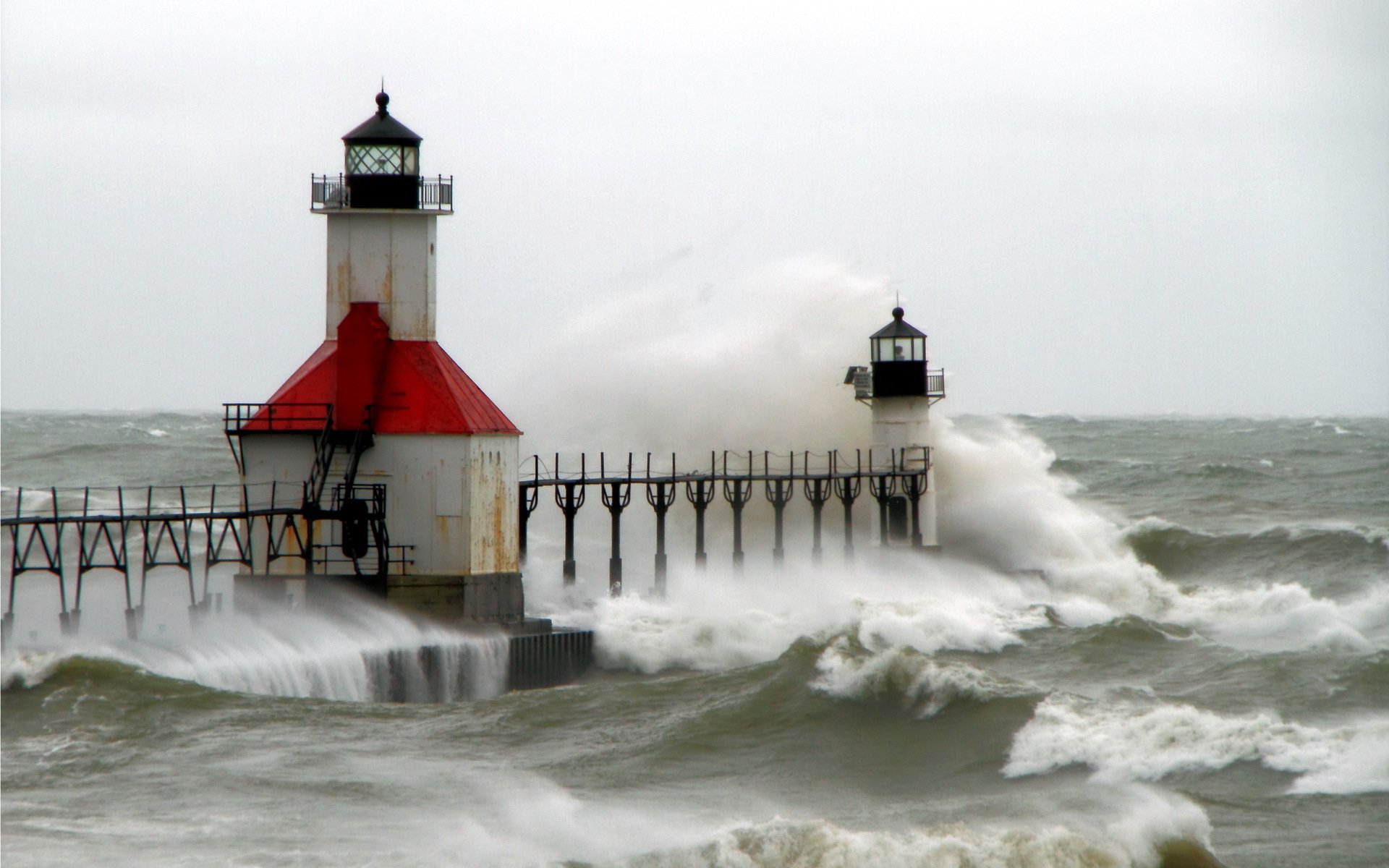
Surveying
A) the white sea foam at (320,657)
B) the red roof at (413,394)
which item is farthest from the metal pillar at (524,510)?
the white sea foam at (320,657)

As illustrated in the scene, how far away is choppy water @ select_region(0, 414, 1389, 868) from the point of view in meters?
15.6

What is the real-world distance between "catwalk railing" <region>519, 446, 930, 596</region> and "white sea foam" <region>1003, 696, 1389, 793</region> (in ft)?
39.1

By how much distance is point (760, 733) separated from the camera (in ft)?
69.2

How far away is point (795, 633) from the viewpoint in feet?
95.7

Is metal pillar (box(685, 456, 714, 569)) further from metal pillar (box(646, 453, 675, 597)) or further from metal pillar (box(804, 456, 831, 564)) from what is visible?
metal pillar (box(804, 456, 831, 564))

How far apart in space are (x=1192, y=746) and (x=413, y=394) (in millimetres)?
12180

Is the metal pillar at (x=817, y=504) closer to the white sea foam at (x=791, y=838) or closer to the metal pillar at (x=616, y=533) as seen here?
the metal pillar at (x=616, y=533)

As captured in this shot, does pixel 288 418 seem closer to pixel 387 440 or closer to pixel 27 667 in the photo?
pixel 387 440

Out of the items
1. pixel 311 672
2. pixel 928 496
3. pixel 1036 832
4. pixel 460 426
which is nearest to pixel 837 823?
pixel 1036 832

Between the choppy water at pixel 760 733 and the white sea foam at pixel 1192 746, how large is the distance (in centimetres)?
4

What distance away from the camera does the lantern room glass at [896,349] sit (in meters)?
36.0

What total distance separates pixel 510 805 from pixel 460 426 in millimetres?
10076

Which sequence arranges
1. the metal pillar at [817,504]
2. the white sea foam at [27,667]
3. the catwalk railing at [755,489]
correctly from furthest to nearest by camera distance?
1. the metal pillar at [817,504]
2. the catwalk railing at [755,489]
3. the white sea foam at [27,667]

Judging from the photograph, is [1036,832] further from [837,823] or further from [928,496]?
[928,496]
